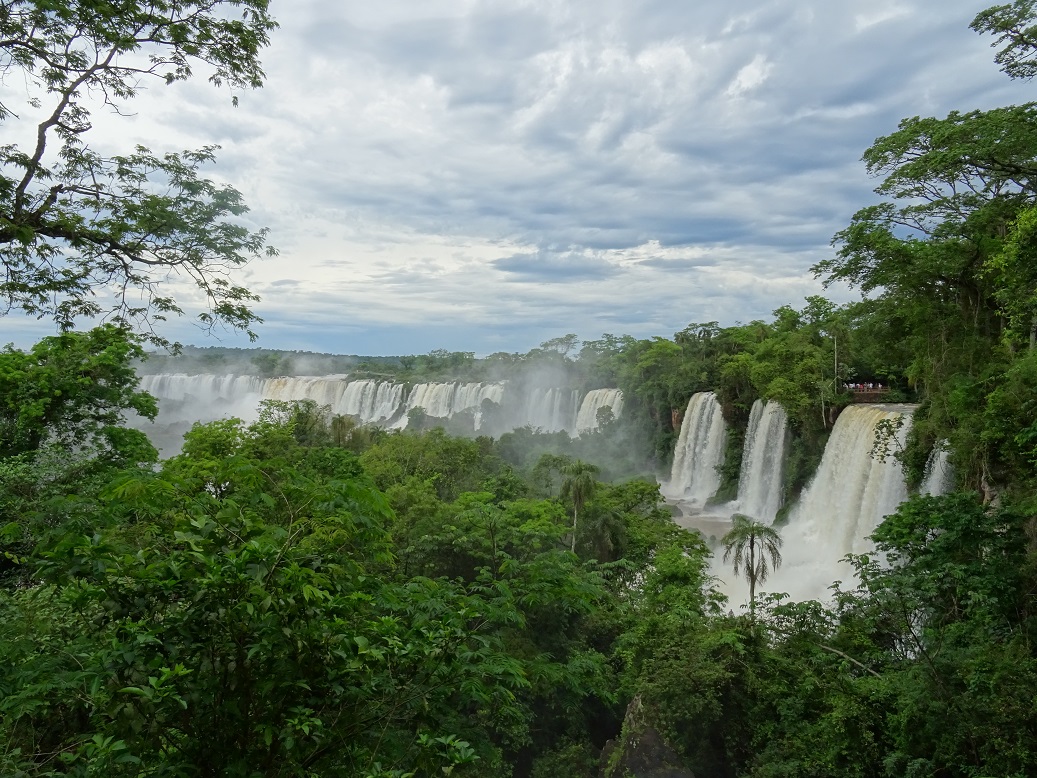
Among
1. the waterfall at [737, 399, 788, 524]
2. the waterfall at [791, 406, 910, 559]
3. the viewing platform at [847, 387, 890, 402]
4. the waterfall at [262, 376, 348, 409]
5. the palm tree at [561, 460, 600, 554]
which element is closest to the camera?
the waterfall at [791, 406, 910, 559]

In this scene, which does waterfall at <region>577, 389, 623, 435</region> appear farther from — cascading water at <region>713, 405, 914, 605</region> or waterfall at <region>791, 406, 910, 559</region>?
cascading water at <region>713, 405, 914, 605</region>

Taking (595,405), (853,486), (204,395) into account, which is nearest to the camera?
(853,486)

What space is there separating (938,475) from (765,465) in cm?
1088

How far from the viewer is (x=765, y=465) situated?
2630cm

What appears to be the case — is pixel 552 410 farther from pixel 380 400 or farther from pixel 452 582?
pixel 452 582

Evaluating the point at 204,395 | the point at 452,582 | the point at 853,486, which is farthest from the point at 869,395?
the point at 204,395

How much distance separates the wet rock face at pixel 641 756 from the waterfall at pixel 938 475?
905cm

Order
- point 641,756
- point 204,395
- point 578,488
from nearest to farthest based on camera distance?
point 641,756 → point 578,488 → point 204,395

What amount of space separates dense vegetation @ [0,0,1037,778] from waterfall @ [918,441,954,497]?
36 cm

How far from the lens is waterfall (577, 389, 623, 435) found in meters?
39.9

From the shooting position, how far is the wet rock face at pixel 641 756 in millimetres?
9805

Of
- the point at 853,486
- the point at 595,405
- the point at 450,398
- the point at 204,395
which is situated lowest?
the point at 204,395

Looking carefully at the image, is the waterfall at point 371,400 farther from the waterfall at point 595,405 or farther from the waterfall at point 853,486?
the waterfall at point 853,486

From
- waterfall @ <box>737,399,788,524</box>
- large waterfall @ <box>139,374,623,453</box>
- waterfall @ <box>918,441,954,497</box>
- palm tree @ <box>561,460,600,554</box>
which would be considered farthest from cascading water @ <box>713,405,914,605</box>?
large waterfall @ <box>139,374,623,453</box>
